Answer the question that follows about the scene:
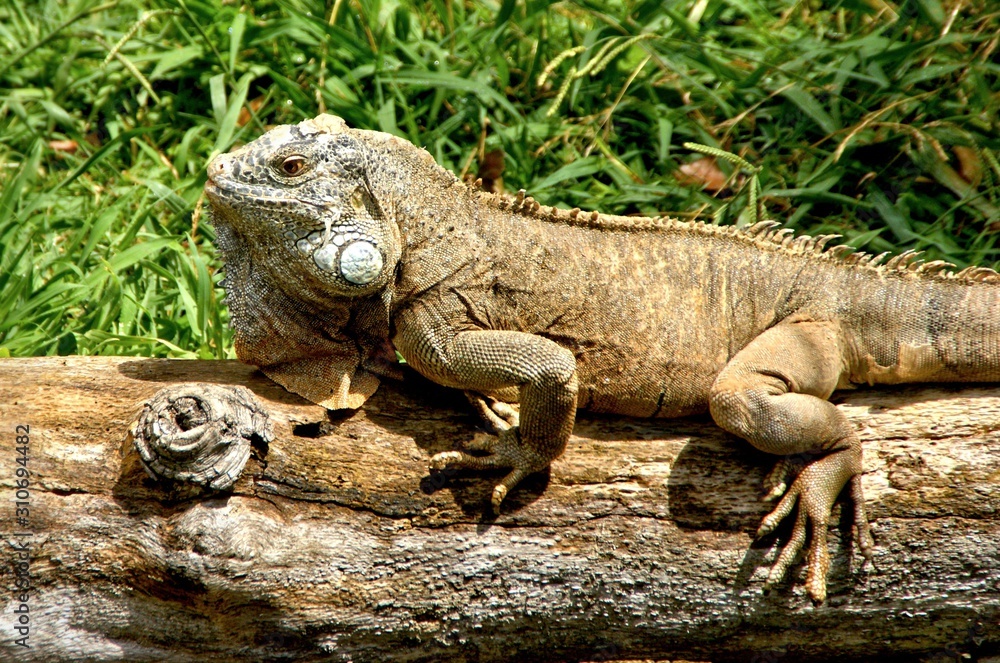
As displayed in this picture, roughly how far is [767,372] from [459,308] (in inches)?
45.3

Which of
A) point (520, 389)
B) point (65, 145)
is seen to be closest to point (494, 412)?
point (520, 389)

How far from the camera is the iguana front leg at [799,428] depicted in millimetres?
3432

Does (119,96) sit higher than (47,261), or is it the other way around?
(119,96)

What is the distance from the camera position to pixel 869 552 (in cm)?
342

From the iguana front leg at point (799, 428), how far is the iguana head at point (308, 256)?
1330mm

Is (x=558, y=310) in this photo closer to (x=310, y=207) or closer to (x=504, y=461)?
(x=504, y=461)

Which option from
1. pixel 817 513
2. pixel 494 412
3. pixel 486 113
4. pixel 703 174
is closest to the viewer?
pixel 817 513

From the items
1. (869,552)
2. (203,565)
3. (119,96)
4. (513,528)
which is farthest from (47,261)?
(869,552)

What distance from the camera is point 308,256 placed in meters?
3.59

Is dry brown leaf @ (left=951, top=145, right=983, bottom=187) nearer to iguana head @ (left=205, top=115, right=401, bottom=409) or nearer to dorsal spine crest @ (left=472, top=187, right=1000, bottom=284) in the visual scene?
dorsal spine crest @ (left=472, top=187, right=1000, bottom=284)

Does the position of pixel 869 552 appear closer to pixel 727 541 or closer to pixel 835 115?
pixel 727 541

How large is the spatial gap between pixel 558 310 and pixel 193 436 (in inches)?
55.5

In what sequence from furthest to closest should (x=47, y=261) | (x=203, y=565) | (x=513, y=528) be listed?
(x=47, y=261)
(x=513, y=528)
(x=203, y=565)

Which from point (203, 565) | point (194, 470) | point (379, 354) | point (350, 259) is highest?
point (350, 259)
